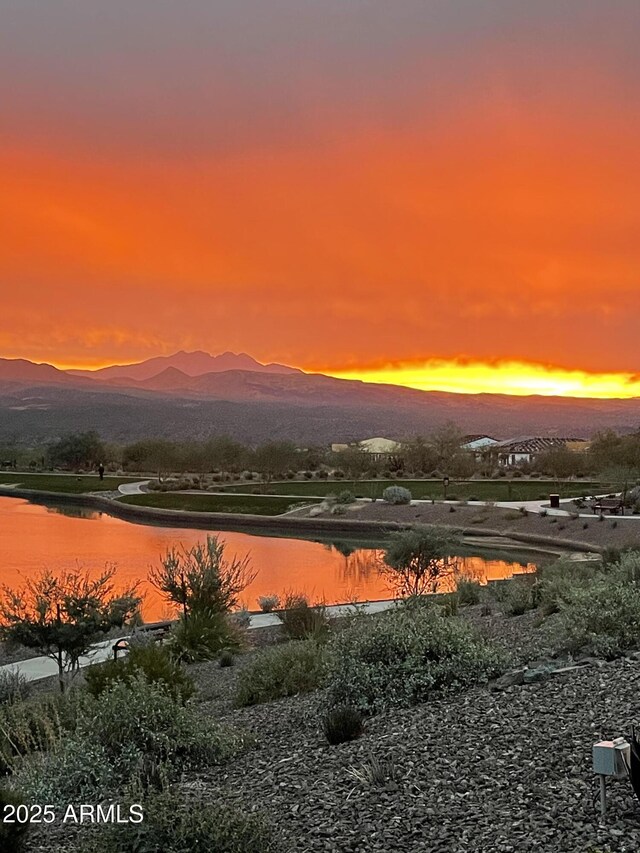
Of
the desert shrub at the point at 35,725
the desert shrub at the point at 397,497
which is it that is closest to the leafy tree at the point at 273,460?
the desert shrub at the point at 397,497

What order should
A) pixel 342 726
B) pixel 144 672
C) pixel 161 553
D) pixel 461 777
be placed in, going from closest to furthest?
pixel 461 777
pixel 342 726
pixel 144 672
pixel 161 553

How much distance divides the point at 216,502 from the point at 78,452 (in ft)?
125

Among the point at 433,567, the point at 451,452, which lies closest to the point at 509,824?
the point at 433,567

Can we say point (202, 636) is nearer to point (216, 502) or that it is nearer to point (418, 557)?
point (418, 557)

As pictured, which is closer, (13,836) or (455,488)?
(13,836)

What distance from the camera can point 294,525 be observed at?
43.7 meters

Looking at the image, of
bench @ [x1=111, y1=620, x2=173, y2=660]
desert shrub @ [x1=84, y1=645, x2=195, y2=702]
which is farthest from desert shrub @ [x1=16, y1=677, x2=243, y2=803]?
bench @ [x1=111, y1=620, x2=173, y2=660]

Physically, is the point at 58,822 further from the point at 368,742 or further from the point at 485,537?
the point at 485,537

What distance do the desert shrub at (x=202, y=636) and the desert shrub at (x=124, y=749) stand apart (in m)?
6.97

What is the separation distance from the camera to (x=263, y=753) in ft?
25.1

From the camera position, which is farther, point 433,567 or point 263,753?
point 433,567

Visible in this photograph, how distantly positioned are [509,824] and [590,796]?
0.55m

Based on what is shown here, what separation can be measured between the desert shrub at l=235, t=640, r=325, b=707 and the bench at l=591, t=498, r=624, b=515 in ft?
95.0

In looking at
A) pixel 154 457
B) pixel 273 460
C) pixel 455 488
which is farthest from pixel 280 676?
pixel 154 457
